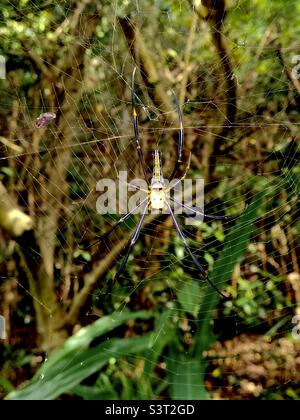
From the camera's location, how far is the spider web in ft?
8.00

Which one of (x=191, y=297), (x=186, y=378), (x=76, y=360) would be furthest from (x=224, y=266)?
(x=76, y=360)

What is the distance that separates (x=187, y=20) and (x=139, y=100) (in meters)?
0.63

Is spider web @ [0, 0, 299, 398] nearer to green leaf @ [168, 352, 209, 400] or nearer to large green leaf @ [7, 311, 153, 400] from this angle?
green leaf @ [168, 352, 209, 400]

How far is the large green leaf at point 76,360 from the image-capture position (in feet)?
6.37

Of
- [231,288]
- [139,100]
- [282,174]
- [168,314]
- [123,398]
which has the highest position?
[139,100]

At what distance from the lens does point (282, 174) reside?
2.61 metres

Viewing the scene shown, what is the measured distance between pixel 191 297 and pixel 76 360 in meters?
→ 0.66

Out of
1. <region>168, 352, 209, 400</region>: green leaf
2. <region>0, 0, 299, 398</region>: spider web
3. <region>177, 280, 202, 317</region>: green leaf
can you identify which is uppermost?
<region>0, 0, 299, 398</region>: spider web

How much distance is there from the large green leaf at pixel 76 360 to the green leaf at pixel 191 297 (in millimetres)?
267

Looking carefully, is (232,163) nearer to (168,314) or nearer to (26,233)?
(168,314)

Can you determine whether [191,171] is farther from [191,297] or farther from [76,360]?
[76,360]

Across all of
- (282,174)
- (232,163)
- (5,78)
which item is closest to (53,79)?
(5,78)

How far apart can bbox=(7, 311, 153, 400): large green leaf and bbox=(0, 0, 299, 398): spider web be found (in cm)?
21

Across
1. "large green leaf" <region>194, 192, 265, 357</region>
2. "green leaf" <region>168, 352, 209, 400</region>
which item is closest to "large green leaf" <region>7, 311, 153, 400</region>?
"green leaf" <region>168, 352, 209, 400</region>
